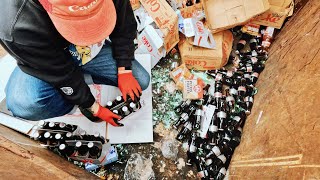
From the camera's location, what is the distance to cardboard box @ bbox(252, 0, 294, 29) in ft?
8.68

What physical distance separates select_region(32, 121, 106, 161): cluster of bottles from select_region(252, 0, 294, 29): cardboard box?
161 cm

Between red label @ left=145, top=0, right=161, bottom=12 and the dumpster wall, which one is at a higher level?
red label @ left=145, top=0, right=161, bottom=12

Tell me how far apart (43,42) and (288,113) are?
1335 mm

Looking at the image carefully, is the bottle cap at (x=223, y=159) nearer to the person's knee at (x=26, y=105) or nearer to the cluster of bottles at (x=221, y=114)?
the cluster of bottles at (x=221, y=114)

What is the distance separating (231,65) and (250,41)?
0.86 ft

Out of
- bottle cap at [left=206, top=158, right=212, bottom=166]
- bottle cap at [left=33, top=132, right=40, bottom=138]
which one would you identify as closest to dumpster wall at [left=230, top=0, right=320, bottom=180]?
bottle cap at [left=206, top=158, right=212, bottom=166]

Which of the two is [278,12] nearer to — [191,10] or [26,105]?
[191,10]

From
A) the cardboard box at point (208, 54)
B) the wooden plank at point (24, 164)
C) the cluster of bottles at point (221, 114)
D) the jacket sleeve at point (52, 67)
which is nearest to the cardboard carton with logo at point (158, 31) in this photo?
the cardboard box at point (208, 54)

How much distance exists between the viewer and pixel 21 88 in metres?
2.20

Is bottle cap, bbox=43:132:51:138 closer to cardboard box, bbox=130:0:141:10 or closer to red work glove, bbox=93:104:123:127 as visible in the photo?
red work glove, bbox=93:104:123:127

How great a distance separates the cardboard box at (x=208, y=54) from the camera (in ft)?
8.77

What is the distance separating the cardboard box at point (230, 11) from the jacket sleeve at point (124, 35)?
72 cm

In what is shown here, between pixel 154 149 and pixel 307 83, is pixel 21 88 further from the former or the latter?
pixel 307 83

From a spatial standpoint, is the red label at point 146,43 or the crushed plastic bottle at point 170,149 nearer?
the crushed plastic bottle at point 170,149
